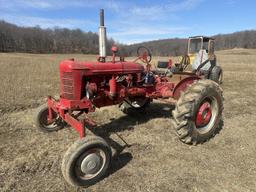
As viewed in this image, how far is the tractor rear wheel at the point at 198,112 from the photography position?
176 inches

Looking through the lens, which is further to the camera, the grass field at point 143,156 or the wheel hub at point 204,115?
the wheel hub at point 204,115

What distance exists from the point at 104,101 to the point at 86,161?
1.48 meters

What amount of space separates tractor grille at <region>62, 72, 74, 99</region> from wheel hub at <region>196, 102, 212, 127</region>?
242 cm

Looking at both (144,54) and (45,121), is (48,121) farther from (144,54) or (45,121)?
(144,54)

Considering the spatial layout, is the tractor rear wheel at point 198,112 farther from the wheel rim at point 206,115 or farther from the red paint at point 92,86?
the red paint at point 92,86

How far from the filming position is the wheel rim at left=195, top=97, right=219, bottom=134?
4.82 m

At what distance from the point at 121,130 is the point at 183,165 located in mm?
1847

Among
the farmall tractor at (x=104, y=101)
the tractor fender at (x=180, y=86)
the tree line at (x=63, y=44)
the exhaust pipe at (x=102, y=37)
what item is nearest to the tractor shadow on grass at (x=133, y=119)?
the farmall tractor at (x=104, y=101)

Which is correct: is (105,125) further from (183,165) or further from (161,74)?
(183,165)

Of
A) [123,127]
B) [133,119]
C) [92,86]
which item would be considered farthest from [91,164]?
[133,119]

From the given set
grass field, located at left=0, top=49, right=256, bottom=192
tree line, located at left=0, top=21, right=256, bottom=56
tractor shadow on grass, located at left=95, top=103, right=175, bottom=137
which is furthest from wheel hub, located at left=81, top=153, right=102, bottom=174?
tree line, located at left=0, top=21, right=256, bottom=56

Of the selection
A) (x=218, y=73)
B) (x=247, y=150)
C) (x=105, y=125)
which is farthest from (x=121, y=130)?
(x=218, y=73)

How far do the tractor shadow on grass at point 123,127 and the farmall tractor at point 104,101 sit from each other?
320mm

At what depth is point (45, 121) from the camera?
523cm
